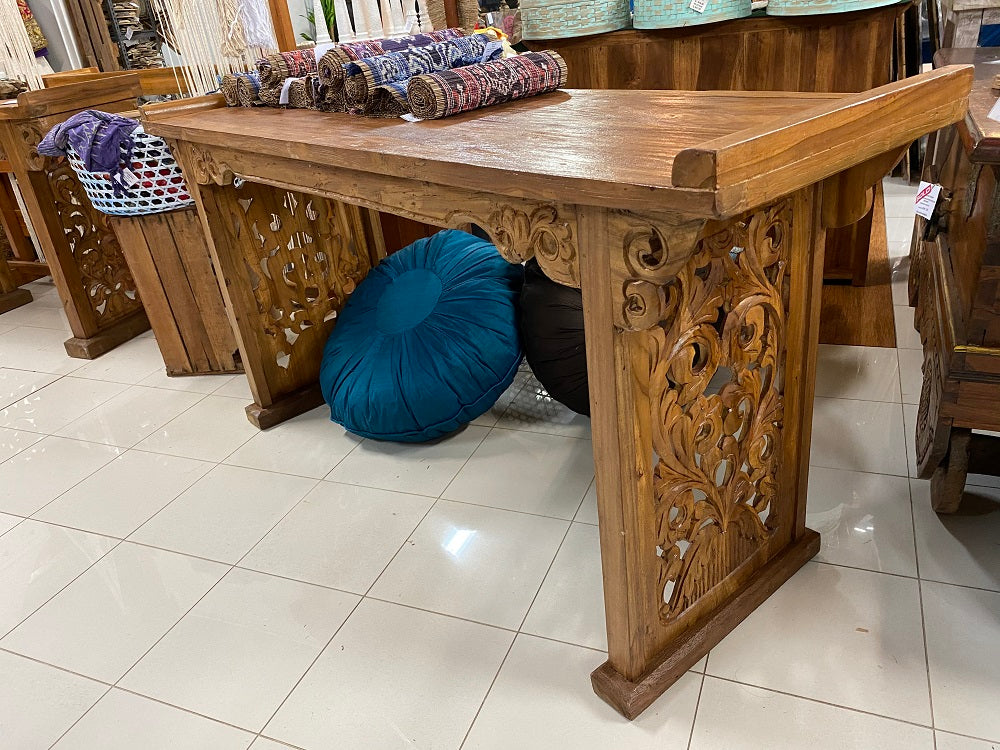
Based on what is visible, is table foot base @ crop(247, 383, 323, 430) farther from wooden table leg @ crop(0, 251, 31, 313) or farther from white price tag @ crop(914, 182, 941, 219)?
wooden table leg @ crop(0, 251, 31, 313)

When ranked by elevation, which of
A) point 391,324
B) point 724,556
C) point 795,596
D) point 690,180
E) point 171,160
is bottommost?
point 795,596

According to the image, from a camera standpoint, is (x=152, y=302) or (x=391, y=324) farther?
(x=152, y=302)

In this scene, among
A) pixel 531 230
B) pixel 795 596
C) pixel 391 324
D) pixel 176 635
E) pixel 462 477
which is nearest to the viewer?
pixel 531 230

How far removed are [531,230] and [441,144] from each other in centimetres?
30

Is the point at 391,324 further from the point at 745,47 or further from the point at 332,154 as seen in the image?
the point at 745,47

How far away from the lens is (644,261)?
108 centimetres

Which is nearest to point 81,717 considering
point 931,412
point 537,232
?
point 537,232

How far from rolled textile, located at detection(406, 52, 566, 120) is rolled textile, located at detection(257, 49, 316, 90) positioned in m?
0.72

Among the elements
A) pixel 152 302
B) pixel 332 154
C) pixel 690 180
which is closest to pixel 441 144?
pixel 332 154

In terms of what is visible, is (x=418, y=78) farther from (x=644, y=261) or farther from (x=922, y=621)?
(x=922, y=621)

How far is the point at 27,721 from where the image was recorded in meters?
1.62

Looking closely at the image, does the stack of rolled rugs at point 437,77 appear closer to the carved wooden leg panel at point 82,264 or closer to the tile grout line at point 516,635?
the tile grout line at point 516,635

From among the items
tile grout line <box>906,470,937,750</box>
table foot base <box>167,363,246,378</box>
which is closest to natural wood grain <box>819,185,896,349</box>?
tile grout line <box>906,470,937,750</box>

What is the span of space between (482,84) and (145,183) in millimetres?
1566
